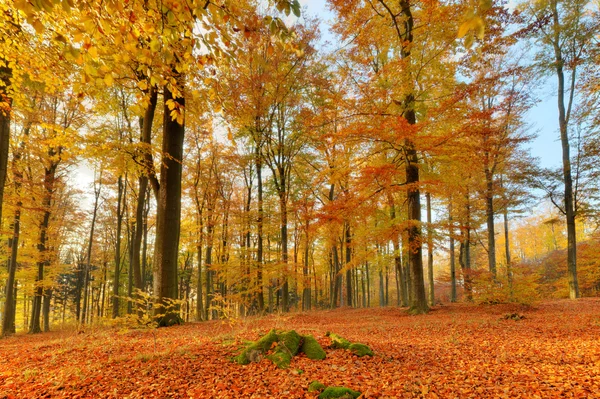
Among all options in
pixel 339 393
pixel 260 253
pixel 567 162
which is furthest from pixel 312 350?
pixel 567 162

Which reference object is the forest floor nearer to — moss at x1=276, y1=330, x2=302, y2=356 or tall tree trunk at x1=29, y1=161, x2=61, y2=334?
moss at x1=276, y1=330, x2=302, y2=356

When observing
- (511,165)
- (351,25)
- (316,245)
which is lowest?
(316,245)

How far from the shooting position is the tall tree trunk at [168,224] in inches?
293

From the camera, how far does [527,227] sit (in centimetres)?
3922

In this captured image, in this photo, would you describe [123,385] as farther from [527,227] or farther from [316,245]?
[527,227]

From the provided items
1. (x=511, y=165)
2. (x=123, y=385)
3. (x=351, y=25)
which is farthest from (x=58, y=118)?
(x=511, y=165)

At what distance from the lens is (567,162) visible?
13523 mm

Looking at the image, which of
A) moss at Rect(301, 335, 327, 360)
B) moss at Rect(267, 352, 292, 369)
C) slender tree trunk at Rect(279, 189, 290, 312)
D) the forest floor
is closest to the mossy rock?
the forest floor

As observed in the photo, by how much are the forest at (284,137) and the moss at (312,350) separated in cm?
280

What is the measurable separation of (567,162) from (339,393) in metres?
16.2

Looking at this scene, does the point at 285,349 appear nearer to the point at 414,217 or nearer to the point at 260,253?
the point at 414,217

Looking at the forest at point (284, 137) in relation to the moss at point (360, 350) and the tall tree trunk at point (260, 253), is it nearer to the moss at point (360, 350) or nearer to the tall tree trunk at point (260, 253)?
the tall tree trunk at point (260, 253)

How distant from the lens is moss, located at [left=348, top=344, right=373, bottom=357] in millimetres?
4300

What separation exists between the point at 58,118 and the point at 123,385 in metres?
15.8
